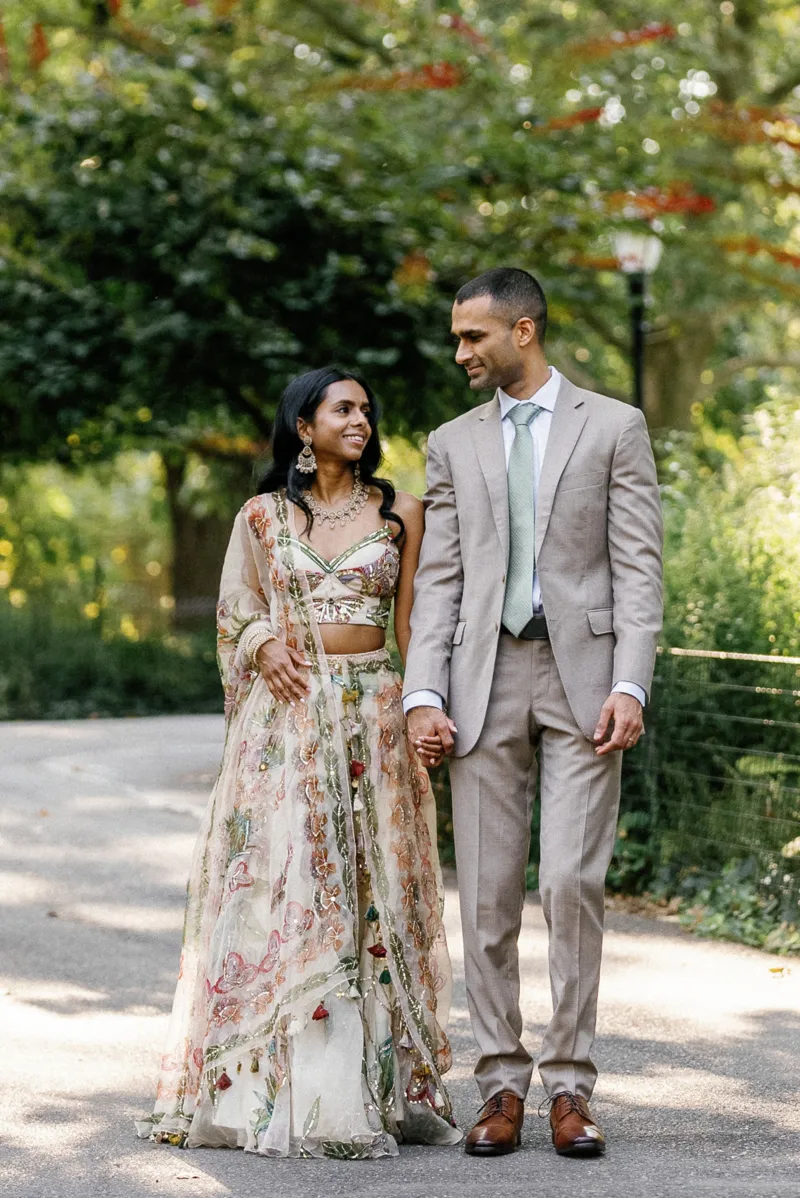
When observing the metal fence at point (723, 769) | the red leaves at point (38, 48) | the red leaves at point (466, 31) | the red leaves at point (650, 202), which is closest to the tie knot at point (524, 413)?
the metal fence at point (723, 769)

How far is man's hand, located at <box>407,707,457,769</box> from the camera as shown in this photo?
451cm

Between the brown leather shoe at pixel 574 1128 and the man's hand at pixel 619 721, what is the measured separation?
0.94 m

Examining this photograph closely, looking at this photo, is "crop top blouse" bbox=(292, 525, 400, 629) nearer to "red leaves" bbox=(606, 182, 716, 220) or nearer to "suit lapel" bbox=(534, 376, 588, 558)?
"suit lapel" bbox=(534, 376, 588, 558)

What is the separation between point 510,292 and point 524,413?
1.11 ft

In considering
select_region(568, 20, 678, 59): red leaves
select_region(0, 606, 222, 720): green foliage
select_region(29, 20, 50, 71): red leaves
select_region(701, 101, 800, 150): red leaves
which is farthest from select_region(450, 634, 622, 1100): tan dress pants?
select_region(701, 101, 800, 150): red leaves

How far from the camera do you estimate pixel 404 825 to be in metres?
4.86

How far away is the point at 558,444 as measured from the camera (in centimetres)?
457

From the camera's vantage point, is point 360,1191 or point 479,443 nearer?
point 360,1191

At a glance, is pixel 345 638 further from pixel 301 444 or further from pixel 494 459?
pixel 494 459

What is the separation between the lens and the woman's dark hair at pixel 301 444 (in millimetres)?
4875

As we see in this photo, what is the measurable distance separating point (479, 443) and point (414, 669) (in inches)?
25.9

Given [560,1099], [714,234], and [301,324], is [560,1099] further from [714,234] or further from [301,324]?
[714,234]

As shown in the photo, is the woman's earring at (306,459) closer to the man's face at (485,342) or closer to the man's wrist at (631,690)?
the man's face at (485,342)

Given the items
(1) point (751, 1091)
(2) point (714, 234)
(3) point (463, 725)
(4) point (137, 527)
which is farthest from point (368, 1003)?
(4) point (137, 527)
